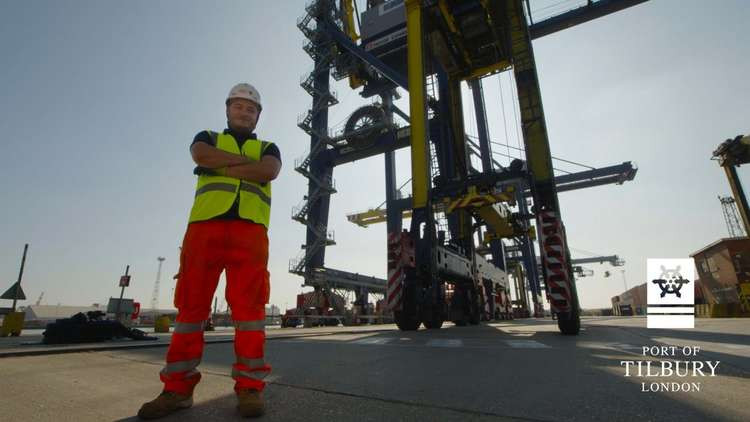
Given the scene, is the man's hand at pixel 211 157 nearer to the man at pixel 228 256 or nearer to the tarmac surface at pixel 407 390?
the man at pixel 228 256

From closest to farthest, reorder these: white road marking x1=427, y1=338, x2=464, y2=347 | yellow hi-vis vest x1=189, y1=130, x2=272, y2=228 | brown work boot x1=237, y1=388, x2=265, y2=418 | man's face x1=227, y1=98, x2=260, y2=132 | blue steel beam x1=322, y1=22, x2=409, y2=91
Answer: brown work boot x1=237, y1=388, x2=265, y2=418 < yellow hi-vis vest x1=189, y1=130, x2=272, y2=228 < man's face x1=227, y1=98, x2=260, y2=132 < white road marking x1=427, y1=338, x2=464, y2=347 < blue steel beam x1=322, y1=22, x2=409, y2=91

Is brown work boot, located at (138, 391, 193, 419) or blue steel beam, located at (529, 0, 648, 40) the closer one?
brown work boot, located at (138, 391, 193, 419)

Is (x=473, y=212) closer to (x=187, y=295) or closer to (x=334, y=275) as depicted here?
(x=187, y=295)

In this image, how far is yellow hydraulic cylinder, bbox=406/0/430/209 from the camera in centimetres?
769

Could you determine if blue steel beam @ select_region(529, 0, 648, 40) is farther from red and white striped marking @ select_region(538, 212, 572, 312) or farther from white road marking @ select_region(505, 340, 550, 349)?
white road marking @ select_region(505, 340, 550, 349)

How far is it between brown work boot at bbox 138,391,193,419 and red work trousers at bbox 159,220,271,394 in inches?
2.9

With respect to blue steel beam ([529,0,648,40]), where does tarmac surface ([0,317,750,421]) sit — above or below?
below

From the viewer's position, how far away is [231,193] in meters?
1.61

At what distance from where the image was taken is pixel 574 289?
588 centimetres

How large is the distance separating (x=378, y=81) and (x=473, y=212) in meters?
16.5

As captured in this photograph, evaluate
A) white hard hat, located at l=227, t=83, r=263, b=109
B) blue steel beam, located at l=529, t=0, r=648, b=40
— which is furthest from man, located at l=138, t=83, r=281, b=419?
blue steel beam, located at l=529, t=0, r=648, b=40

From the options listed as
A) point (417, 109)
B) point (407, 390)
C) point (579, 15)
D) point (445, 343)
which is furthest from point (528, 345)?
point (579, 15)

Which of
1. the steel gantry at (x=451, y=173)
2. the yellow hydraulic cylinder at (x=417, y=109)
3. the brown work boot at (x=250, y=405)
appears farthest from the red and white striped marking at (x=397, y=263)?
the brown work boot at (x=250, y=405)

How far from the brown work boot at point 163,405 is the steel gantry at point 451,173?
18.4 feet
